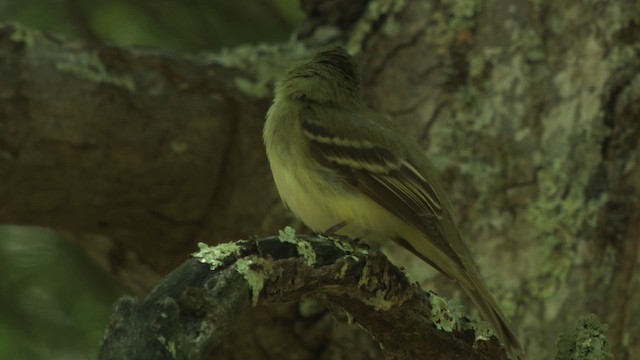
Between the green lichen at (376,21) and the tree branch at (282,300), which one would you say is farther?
the green lichen at (376,21)

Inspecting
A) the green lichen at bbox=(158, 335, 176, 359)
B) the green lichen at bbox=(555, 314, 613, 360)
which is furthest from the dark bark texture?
the green lichen at bbox=(158, 335, 176, 359)

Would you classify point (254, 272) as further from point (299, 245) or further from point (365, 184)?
point (365, 184)

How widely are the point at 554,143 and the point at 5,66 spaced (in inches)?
93.5

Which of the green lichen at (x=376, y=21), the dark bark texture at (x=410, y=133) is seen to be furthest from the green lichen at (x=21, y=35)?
the green lichen at (x=376, y=21)

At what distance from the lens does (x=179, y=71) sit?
5109 millimetres

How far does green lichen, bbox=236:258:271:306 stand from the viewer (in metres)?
2.51

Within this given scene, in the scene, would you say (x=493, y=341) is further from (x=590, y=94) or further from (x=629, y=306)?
(x=590, y=94)

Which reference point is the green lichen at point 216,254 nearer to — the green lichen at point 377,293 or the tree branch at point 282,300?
the tree branch at point 282,300

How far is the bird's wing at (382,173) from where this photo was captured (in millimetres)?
4082

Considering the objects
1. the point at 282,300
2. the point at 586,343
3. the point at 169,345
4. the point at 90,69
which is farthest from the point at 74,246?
the point at 169,345

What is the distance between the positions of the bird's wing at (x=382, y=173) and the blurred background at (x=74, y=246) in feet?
5.81

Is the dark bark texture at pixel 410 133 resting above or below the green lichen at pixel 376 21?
below

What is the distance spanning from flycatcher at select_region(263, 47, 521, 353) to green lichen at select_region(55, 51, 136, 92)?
0.90 metres

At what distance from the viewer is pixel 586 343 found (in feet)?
9.67
